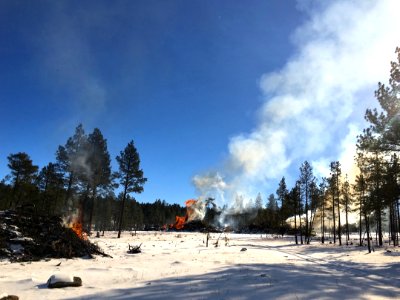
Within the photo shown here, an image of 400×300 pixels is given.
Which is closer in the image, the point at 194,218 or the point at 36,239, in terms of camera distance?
the point at 36,239

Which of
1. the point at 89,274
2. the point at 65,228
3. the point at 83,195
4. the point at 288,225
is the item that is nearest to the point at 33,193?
the point at 83,195

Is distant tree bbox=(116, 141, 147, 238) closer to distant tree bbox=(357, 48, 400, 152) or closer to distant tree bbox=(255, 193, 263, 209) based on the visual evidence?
distant tree bbox=(357, 48, 400, 152)

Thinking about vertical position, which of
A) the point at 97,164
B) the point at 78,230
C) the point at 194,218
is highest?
the point at 97,164

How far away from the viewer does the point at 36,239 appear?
1221cm

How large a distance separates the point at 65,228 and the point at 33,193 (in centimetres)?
2467

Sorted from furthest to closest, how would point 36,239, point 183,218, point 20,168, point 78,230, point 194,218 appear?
point 183,218 → point 194,218 → point 20,168 → point 78,230 → point 36,239

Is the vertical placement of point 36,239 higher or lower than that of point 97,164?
lower

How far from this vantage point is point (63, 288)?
6.77 m

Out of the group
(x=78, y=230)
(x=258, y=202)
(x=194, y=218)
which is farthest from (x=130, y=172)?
(x=258, y=202)

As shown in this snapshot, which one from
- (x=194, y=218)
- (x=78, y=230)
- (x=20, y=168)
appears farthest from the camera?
(x=194, y=218)

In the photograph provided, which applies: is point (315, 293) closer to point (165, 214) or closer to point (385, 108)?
point (385, 108)

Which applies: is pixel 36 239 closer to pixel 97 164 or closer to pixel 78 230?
pixel 78 230

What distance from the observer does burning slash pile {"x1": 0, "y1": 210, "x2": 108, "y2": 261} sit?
11.2m

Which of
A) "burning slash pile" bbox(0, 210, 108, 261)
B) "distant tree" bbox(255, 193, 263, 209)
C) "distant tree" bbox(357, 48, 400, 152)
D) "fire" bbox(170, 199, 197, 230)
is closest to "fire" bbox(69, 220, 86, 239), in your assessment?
"burning slash pile" bbox(0, 210, 108, 261)
